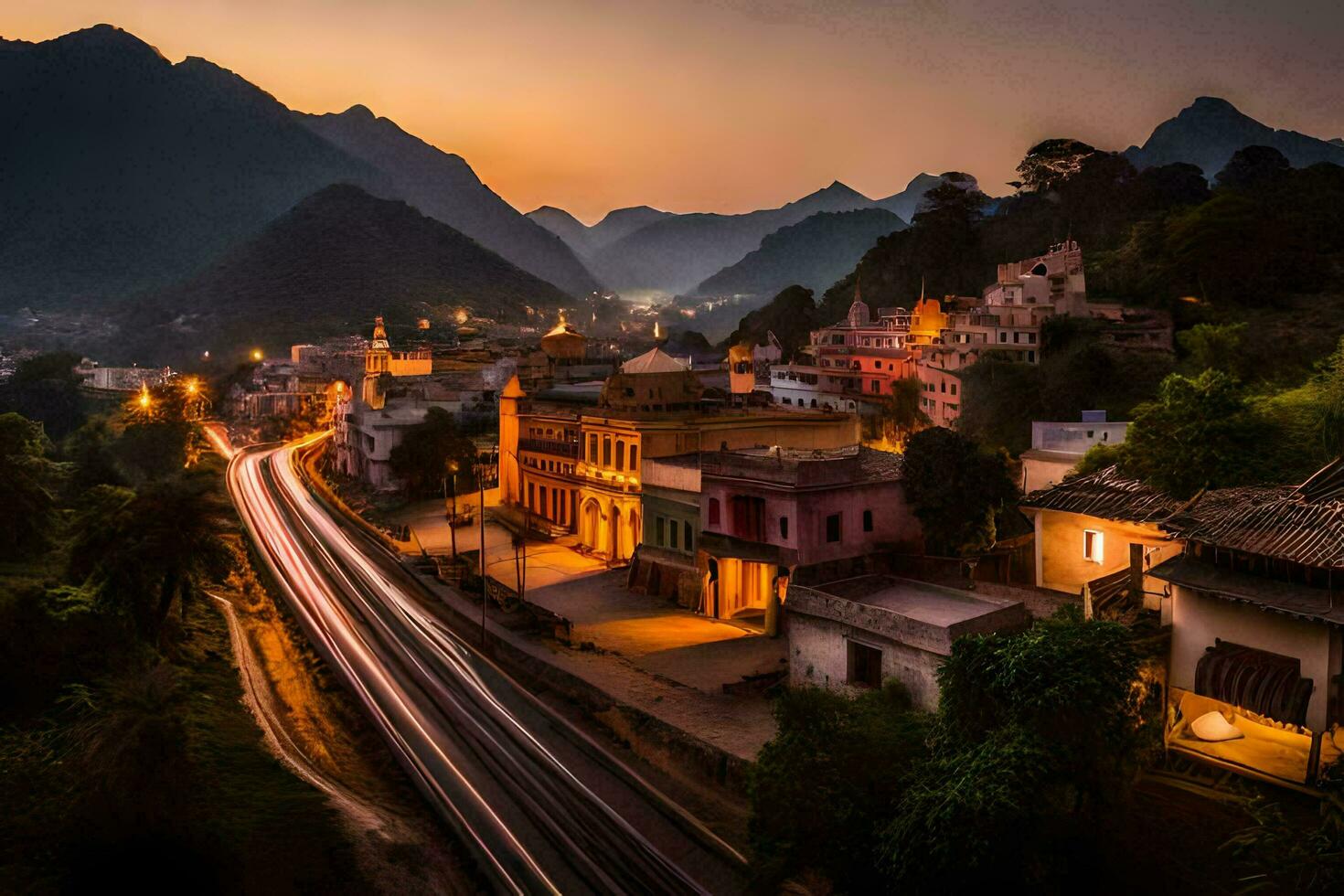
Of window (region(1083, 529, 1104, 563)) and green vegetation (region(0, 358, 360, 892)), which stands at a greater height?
window (region(1083, 529, 1104, 563))

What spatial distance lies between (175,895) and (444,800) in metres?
5.89

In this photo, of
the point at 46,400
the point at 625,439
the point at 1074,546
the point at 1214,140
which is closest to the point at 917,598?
the point at 1074,546

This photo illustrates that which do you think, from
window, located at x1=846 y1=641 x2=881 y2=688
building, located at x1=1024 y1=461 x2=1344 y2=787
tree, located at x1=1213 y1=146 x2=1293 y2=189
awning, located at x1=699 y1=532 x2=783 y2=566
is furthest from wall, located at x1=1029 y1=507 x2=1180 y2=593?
tree, located at x1=1213 y1=146 x2=1293 y2=189

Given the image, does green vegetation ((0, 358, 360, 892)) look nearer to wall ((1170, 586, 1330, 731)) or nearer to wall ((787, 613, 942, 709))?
wall ((787, 613, 942, 709))

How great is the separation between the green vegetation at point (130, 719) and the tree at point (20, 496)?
7 cm

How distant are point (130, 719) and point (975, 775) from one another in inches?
652

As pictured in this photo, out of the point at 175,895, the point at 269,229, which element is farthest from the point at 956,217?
the point at 269,229

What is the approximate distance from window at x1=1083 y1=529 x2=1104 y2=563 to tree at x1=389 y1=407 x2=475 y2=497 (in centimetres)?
4186

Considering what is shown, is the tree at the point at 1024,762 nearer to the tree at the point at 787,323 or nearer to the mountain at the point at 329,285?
the tree at the point at 787,323

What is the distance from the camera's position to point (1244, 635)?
738 inches

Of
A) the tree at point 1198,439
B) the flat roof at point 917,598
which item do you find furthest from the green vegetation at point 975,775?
the tree at point 1198,439

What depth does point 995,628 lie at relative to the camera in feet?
73.8

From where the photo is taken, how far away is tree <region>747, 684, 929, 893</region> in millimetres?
16578

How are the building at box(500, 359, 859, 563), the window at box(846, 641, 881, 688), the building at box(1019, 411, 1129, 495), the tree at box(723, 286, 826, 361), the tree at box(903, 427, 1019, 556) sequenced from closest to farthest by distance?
the window at box(846, 641, 881, 688)
the tree at box(903, 427, 1019, 556)
the building at box(1019, 411, 1129, 495)
the building at box(500, 359, 859, 563)
the tree at box(723, 286, 826, 361)
